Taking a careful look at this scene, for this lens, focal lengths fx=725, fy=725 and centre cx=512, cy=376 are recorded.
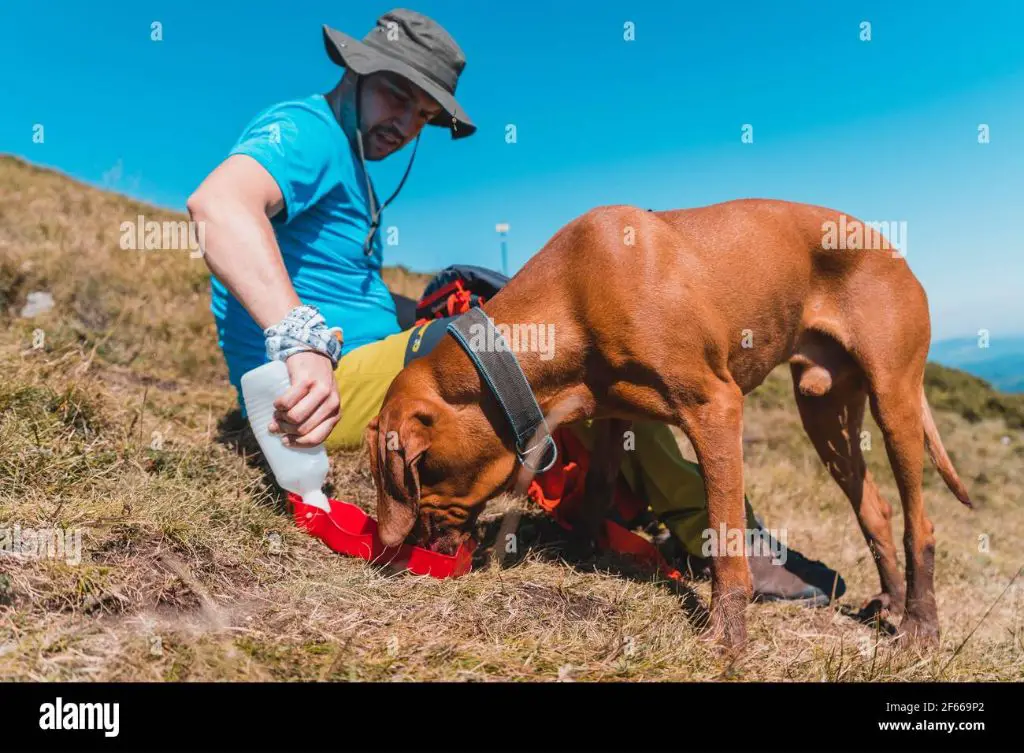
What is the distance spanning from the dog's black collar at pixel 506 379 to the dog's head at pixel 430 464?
0.43 ft

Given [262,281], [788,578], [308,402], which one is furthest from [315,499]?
[788,578]

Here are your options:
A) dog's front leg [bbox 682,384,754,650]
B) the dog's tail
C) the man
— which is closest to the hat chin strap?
the man

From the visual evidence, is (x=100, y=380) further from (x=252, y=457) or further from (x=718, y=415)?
(x=718, y=415)

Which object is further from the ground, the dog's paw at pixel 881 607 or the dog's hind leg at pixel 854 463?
the dog's hind leg at pixel 854 463

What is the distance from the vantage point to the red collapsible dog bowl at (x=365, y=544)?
328 cm

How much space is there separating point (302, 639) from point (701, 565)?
2.40 metres

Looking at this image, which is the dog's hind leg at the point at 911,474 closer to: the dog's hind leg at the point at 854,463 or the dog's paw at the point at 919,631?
the dog's paw at the point at 919,631

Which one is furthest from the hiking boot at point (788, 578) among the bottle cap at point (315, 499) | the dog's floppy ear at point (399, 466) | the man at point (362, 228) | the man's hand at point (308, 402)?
the man's hand at point (308, 402)

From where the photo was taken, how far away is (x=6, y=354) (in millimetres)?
4215

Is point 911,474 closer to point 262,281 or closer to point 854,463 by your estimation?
point 854,463

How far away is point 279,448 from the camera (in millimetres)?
3117

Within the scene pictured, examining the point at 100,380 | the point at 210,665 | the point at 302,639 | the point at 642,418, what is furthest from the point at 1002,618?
the point at 100,380

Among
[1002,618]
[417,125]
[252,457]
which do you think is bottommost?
[1002,618]
